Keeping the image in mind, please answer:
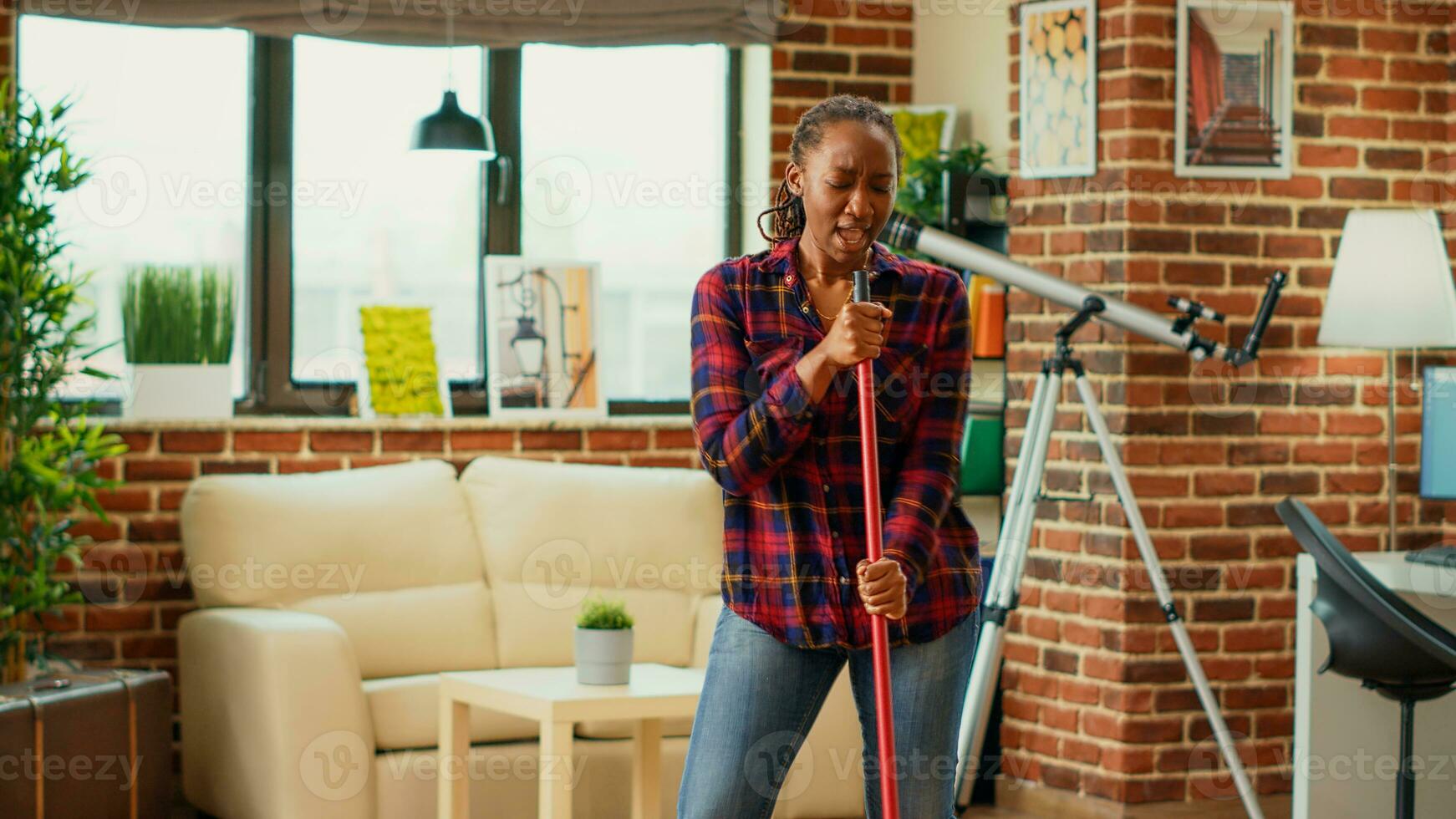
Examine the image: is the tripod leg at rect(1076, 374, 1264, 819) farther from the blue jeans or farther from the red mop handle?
the red mop handle

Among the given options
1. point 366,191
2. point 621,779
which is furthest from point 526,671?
point 366,191

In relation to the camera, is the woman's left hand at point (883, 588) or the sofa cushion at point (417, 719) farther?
the sofa cushion at point (417, 719)

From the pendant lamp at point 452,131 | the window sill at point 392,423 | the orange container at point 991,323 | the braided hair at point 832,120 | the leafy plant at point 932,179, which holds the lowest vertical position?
the window sill at point 392,423

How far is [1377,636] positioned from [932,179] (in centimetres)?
197

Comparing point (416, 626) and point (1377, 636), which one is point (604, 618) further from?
point (1377, 636)

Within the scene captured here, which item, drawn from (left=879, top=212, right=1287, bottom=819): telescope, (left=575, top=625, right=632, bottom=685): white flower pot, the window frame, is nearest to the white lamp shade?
(left=879, top=212, right=1287, bottom=819): telescope

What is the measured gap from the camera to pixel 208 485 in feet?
12.8

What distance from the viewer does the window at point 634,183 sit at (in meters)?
4.85

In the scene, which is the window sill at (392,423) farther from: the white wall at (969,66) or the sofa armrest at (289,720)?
the white wall at (969,66)

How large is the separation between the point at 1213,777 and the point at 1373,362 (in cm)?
117

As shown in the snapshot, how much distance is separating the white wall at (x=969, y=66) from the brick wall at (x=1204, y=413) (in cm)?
29

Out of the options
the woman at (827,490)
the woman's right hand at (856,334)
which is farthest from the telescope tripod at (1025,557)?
the woman's right hand at (856,334)

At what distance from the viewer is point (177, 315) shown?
4.18m

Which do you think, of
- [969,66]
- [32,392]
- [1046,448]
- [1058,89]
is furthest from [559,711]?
[969,66]
